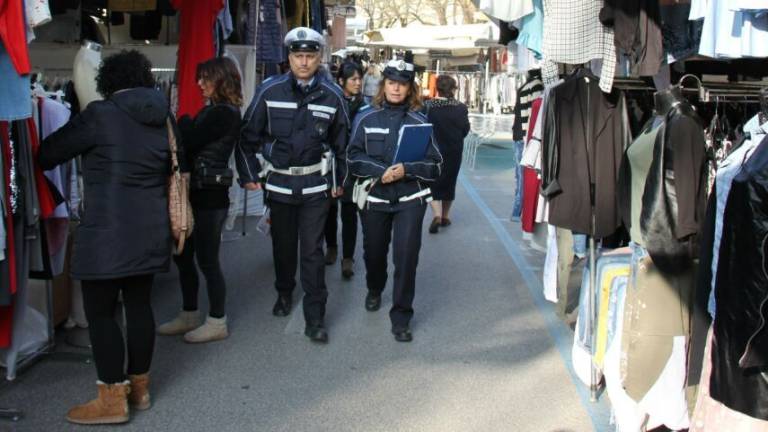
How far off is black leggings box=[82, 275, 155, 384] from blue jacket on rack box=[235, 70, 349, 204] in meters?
1.54

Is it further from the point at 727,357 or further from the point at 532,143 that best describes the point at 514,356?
the point at 727,357

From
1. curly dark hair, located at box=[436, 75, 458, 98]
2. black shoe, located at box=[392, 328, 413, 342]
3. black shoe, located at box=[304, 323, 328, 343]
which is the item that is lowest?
black shoe, located at box=[392, 328, 413, 342]

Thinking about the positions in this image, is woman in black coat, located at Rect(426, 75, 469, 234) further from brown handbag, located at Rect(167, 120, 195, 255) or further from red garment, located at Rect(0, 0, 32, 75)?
red garment, located at Rect(0, 0, 32, 75)

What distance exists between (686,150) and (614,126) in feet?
3.74

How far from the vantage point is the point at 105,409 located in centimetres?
412

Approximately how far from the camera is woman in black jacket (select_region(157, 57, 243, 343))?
206 inches

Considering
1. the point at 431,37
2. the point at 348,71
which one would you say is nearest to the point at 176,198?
the point at 348,71

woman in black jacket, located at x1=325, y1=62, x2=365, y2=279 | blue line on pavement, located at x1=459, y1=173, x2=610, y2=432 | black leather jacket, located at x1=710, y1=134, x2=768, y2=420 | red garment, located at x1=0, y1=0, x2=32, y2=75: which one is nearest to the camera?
black leather jacket, located at x1=710, y1=134, x2=768, y2=420

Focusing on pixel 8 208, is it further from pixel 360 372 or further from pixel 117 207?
pixel 360 372

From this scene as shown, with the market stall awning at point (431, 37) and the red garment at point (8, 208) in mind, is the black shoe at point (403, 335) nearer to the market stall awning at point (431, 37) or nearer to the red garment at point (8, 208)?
the red garment at point (8, 208)

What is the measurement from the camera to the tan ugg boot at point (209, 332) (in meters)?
5.46

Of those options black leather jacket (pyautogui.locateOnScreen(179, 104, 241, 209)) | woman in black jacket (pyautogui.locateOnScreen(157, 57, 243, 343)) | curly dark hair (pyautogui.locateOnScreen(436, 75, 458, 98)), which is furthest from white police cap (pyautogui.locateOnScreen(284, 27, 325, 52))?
curly dark hair (pyautogui.locateOnScreen(436, 75, 458, 98))

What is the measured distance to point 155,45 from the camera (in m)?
8.27

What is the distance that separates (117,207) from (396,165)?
2082 mm
